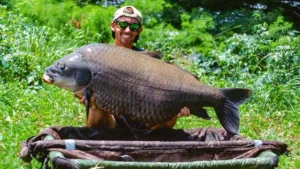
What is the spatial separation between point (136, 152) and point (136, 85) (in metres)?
0.44

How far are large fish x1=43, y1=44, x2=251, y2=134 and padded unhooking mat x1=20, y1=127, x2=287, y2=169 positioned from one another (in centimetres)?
23

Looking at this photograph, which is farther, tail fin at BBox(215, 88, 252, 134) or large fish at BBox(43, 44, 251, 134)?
tail fin at BBox(215, 88, 252, 134)

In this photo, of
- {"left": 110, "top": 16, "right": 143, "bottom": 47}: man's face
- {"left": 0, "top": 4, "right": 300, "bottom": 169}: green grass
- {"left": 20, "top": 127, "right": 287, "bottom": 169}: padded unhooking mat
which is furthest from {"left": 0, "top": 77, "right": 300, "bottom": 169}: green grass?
{"left": 110, "top": 16, "right": 143, "bottom": 47}: man's face

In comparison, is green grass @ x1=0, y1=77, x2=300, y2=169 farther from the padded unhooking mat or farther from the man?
the padded unhooking mat

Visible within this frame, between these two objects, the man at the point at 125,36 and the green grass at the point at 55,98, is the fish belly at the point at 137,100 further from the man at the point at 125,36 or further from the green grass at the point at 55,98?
the green grass at the point at 55,98

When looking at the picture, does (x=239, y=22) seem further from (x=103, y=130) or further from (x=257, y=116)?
(x=103, y=130)

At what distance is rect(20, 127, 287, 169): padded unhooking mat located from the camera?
333 cm

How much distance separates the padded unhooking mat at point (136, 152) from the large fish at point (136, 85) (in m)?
0.23

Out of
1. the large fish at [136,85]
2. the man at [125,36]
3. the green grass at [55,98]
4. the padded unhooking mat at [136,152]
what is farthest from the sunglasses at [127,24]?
the green grass at [55,98]

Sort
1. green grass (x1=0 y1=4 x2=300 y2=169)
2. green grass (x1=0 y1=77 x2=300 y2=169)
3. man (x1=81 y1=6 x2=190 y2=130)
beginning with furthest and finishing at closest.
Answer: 1. green grass (x1=0 y1=4 x2=300 y2=169)
2. green grass (x1=0 y1=77 x2=300 y2=169)
3. man (x1=81 y1=6 x2=190 y2=130)

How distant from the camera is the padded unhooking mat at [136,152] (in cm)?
333

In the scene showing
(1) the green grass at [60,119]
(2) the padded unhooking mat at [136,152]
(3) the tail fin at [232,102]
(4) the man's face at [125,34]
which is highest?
(4) the man's face at [125,34]

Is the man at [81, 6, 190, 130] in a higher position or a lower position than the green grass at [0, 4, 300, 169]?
higher

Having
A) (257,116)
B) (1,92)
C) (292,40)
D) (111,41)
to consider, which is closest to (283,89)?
(257,116)
